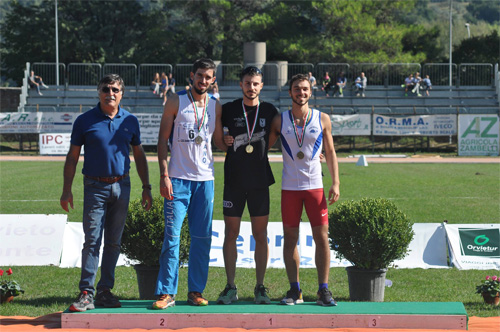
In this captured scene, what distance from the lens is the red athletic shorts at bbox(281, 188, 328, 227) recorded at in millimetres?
7184

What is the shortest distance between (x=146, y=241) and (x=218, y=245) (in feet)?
7.79

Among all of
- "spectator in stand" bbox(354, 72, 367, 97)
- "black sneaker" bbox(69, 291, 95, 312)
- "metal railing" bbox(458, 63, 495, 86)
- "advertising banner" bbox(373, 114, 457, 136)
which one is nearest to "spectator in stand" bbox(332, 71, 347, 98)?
"spectator in stand" bbox(354, 72, 367, 97)

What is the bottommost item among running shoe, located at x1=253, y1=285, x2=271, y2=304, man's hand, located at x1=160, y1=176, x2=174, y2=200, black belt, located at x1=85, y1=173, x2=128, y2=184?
running shoe, located at x1=253, y1=285, x2=271, y2=304

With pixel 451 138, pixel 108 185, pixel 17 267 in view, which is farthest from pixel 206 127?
pixel 451 138

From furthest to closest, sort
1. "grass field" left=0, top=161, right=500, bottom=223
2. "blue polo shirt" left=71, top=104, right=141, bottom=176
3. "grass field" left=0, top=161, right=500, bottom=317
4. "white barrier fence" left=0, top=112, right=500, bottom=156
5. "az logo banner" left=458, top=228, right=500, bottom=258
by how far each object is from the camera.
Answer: "white barrier fence" left=0, top=112, right=500, bottom=156 < "grass field" left=0, top=161, right=500, bottom=223 < "az logo banner" left=458, top=228, right=500, bottom=258 < "grass field" left=0, top=161, right=500, bottom=317 < "blue polo shirt" left=71, top=104, right=141, bottom=176

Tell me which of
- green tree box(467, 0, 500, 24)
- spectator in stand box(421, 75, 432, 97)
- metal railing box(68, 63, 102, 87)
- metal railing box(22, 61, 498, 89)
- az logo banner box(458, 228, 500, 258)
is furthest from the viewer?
green tree box(467, 0, 500, 24)

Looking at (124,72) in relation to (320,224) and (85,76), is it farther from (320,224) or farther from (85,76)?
(320,224)

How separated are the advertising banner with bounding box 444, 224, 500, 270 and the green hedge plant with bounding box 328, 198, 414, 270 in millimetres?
2247

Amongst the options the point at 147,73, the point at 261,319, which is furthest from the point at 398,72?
the point at 261,319

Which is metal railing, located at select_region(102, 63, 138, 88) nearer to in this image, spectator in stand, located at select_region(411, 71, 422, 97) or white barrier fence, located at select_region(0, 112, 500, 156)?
white barrier fence, located at select_region(0, 112, 500, 156)

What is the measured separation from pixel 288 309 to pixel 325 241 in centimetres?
87

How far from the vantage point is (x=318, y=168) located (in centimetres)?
729

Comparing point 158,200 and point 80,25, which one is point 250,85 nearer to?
point 158,200

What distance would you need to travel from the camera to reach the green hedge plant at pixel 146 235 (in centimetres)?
796
